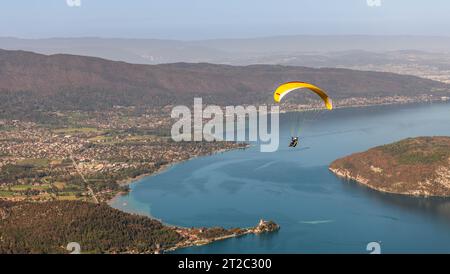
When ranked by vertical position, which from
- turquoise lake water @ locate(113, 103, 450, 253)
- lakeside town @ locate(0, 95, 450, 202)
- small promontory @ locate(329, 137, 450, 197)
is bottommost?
lakeside town @ locate(0, 95, 450, 202)

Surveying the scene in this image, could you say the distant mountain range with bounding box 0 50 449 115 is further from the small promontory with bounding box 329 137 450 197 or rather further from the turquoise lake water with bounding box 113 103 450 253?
the small promontory with bounding box 329 137 450 197


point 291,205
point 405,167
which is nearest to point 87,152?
point 291,205

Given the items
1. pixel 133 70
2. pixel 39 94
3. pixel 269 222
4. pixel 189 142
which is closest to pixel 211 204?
pixel 269 222

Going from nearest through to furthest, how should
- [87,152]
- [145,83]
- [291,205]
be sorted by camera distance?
[291,205], [87,152], [145,83]

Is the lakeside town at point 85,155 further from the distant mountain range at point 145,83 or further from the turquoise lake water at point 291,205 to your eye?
the distant mountain range at point 145,83

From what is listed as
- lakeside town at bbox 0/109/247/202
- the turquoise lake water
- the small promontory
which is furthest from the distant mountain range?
the small promontory

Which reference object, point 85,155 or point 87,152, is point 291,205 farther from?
point 87,152
